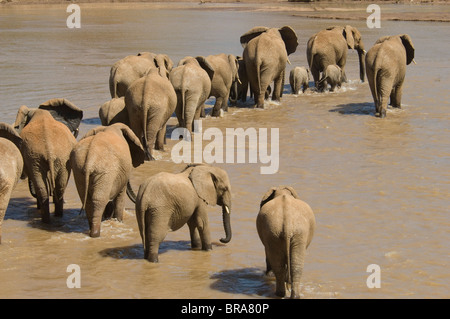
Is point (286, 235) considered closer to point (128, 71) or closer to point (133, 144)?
point (133, 144)

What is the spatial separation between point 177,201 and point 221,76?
25.7ft

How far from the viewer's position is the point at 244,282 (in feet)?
25.6

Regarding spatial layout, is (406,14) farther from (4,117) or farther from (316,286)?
(316,286)

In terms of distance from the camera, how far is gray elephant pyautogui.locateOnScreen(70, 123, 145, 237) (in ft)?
29.2

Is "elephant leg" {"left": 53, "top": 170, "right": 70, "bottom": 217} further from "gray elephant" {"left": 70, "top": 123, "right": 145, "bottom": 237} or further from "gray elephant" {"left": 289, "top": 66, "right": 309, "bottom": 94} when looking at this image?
"gray elephant" {"left": 289, "top": 66, "right": 309, "bottom": 94}

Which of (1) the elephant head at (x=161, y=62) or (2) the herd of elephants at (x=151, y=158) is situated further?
(1) the elephant head at (x=161, y=62)

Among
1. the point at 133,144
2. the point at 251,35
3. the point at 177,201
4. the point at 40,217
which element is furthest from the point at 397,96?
the point at 177,201

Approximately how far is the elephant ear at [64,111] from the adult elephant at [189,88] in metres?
2.83

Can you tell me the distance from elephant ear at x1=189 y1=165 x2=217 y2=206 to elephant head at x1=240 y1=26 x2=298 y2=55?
10.2 metres

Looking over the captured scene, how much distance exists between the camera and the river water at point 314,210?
7.78m

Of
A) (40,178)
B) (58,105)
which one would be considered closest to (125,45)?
(58,105)

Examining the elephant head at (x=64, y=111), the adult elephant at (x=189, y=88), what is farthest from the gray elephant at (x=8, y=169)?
the adult elephant at (x=189, y=88)

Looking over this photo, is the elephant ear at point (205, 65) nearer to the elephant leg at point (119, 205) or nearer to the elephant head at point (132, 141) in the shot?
the elephant head at point (132, 141)

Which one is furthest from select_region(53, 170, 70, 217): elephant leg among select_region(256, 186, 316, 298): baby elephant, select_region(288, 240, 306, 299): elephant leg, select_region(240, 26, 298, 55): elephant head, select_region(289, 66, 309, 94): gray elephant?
select_region(289, 66, 309, 94): gray elephant
